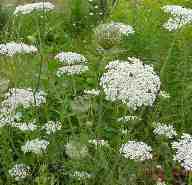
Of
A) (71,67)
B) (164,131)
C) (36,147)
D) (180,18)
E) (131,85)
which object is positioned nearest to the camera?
(131,85)

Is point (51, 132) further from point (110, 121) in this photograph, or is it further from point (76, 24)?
point (76, 24)

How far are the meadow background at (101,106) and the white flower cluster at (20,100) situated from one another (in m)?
0.12

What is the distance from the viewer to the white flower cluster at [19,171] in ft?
12.3

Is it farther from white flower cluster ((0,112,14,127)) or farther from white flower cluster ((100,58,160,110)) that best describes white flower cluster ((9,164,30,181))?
white flower cluster ((100,58,160,110))

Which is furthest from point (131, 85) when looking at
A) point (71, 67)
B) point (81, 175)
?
point (71, 67)

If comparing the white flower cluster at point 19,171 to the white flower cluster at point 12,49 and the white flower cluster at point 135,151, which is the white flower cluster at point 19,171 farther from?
the white flower cluster at point 12,49

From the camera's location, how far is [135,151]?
11.7 feet

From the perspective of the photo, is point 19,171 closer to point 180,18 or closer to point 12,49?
point 12,49

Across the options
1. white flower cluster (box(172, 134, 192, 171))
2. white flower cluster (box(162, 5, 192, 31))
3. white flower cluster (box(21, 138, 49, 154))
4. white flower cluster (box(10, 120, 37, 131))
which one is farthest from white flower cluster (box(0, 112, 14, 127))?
white flower cluster (box(162, 5, 192, 31))

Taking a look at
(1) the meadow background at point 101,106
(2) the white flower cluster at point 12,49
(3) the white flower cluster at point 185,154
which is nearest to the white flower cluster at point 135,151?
(1) the meadow background at point 101,106

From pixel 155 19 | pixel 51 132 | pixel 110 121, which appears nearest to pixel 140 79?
pixel 51 132

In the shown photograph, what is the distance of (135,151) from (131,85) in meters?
0.39

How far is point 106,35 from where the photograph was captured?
3414 millimetres

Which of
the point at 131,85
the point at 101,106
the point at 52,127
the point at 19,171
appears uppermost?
the point at 131,85
